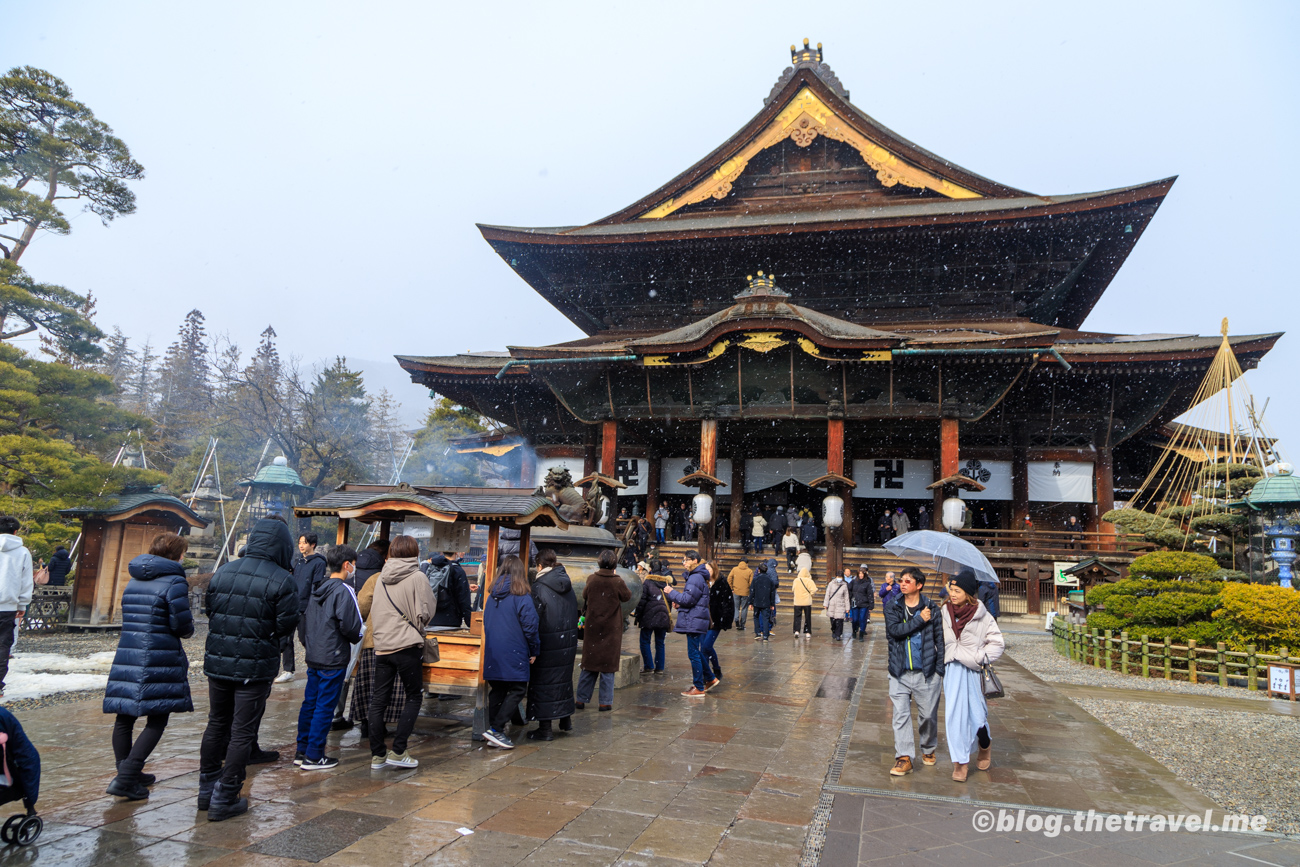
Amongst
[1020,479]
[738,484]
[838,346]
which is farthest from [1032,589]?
[738,484]

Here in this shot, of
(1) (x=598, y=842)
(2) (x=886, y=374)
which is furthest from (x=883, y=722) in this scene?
(2) (x=886, y=374)

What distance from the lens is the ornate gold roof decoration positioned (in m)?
22.2

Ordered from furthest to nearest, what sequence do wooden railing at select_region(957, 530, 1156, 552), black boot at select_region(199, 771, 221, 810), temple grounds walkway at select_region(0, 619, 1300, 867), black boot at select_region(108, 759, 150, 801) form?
wooden railing at select_region(957, 530, 1156, 552), black boot at select_region(108, 759, 150, 801), black boot at select_region(199, 771, 221, 810), temple grounds walkway at select_region(0, 619, 1300, 867)

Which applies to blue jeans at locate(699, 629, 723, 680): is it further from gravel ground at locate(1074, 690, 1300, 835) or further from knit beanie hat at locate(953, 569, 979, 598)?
gravel ground at locate(1074, 690, 1300, 835)

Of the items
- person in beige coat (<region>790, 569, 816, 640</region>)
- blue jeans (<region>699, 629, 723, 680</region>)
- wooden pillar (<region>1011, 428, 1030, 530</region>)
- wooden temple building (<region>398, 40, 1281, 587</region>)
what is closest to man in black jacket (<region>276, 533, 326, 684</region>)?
blue jeans (<region>699, 629, 723, 680</region>)

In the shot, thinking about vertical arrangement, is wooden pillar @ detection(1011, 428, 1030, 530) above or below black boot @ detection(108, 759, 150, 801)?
above

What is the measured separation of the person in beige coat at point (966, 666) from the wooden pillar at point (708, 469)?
12755mm

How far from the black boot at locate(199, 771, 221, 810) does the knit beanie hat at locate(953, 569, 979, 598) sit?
5212 millimetres

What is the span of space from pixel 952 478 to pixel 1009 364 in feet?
10.2

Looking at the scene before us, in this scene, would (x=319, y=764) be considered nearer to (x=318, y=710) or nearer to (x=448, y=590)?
(x=318, y=710)

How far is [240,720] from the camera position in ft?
14.8

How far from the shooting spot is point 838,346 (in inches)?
Answer: 711

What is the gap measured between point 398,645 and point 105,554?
10.3 m

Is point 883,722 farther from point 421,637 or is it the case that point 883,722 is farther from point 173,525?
point 173,525
